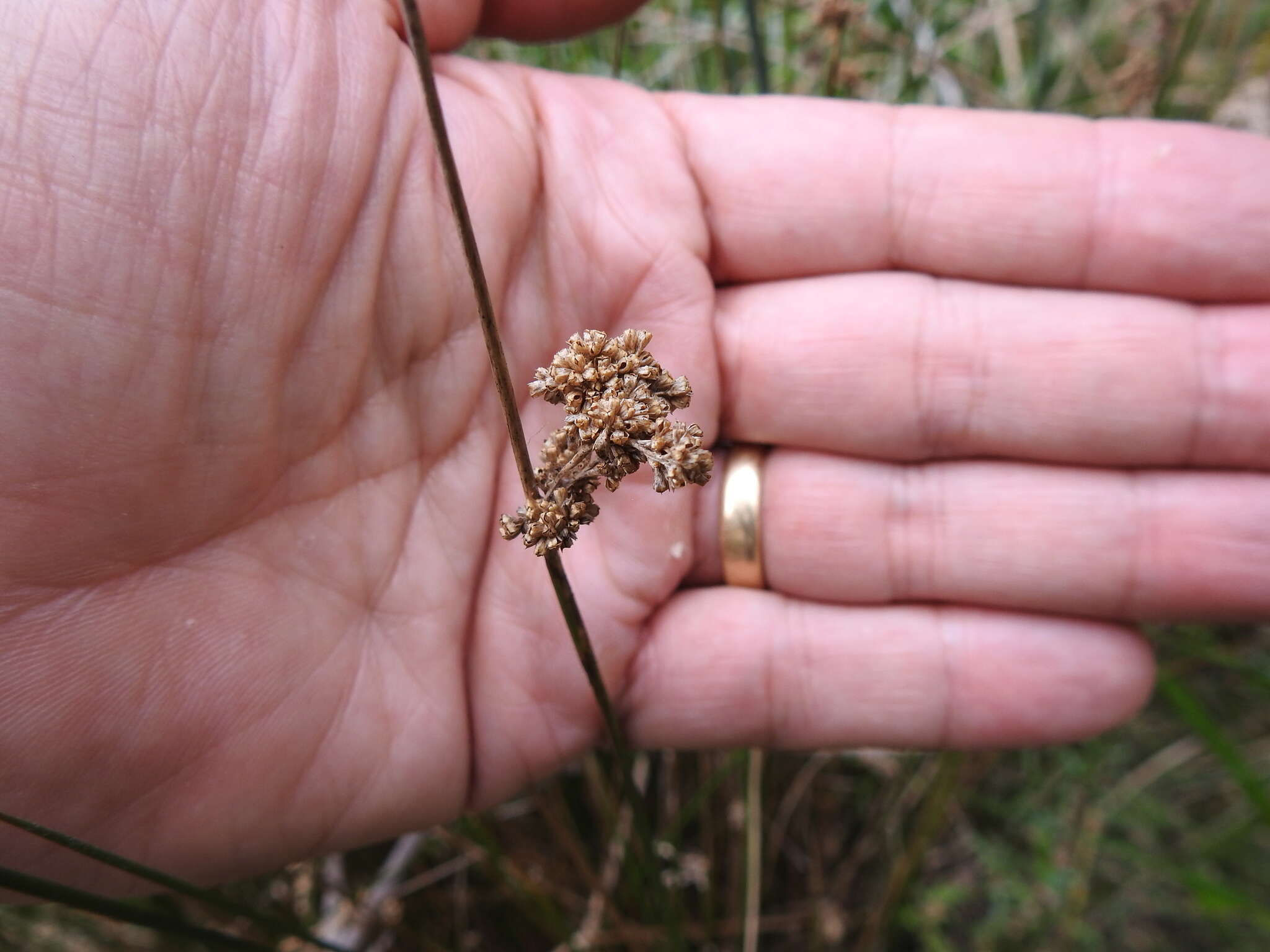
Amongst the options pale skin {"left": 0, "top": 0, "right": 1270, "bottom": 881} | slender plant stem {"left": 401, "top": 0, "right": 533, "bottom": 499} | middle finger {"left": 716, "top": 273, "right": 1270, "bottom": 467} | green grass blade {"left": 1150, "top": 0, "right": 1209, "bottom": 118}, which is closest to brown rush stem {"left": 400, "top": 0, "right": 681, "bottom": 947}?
slender plant stem {"left": 401, "top": 0, "right": 533, "bottom": 499}

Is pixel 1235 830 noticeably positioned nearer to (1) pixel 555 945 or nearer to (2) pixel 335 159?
(1) pixel 555 945

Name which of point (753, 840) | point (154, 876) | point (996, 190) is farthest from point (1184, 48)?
point (154, 876)

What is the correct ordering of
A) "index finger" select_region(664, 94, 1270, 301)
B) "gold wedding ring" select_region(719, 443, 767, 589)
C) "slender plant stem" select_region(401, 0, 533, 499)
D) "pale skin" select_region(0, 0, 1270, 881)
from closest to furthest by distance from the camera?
"slender plant stem" select_region(401, 0, 533, 499) → "pale skin" select_region(0, 0, 1270, 881) → "index finger" select_region(664, 94, 1270, 301) → "gold wedding ring" select_region(719, 443, 767, 589)

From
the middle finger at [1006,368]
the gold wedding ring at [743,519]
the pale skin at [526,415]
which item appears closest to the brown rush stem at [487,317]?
the pale skin at [526,415]

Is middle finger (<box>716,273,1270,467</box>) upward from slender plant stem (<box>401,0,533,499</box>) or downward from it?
downward

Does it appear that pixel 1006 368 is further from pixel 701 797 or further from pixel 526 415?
pixel 701 797

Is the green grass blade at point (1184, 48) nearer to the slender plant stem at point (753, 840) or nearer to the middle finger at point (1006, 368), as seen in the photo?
the middle finger at point (1006, 368)

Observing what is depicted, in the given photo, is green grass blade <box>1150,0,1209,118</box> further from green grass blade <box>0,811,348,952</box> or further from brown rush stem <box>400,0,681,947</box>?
green grass blade <box>0,811,348,952</box>
